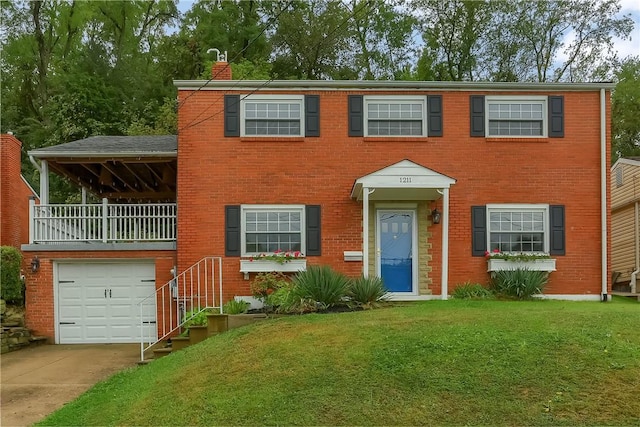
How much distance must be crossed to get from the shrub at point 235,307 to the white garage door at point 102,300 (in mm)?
2633

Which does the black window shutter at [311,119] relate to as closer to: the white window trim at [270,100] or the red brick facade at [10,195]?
the white window trim at [270,100]

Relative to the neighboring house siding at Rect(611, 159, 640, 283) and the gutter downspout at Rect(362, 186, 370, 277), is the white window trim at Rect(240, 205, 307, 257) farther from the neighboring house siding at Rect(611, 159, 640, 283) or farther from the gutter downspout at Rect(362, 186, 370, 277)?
the neighboring house siding at Rect(611, 159, 640, 283)

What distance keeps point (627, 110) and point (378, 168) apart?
24587 mm

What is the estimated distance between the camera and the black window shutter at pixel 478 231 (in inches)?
498

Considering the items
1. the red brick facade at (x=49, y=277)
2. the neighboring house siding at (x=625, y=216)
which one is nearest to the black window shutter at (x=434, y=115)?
the red brick facade at (x=49, y=277)

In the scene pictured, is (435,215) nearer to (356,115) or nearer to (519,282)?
(519,282)

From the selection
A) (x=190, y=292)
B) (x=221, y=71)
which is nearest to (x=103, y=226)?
(x=190, y=292)

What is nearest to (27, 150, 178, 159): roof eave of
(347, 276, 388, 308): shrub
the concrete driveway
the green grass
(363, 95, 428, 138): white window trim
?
the concrete driveway

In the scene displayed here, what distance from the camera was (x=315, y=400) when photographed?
5879 millimetres

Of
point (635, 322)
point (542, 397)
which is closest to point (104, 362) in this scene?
point (542, 397)

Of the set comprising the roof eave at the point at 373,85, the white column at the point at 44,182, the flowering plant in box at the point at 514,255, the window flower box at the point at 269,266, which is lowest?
the window flower box at the point at 269,266

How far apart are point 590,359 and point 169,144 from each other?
36.0ft

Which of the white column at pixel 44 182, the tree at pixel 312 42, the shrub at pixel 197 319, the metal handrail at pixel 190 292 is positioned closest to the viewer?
the shrub at pixel 197 319

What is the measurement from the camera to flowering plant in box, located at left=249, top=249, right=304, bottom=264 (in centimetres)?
1223
